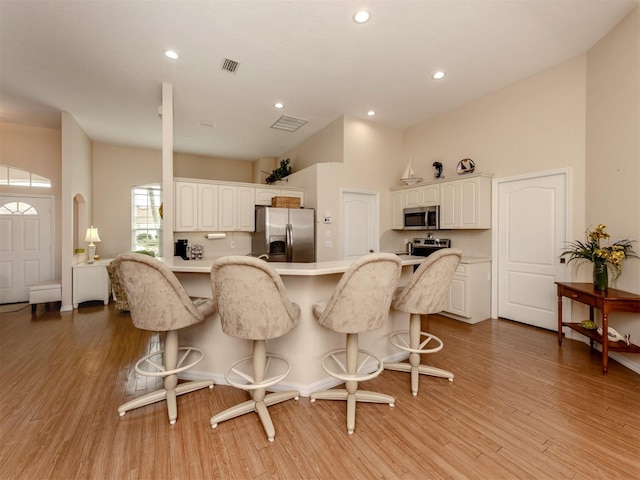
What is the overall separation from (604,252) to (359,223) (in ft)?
10.7

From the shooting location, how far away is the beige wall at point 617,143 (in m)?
2.63

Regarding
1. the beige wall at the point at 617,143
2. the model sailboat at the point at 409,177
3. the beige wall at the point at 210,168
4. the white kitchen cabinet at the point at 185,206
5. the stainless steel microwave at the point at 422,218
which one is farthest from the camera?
the beige wall at the point at 210,168

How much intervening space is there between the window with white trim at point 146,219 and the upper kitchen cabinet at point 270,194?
112 inches

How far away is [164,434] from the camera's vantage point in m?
1.77

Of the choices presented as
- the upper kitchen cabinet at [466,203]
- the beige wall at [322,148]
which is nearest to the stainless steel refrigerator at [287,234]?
the beige wall at [322,148]

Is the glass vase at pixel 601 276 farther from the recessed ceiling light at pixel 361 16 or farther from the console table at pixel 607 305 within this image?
the recessed ceiling light at pixel 361 16

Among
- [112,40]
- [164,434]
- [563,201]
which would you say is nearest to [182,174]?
[112,40]

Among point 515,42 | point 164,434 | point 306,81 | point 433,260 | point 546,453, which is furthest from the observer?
point 306,81

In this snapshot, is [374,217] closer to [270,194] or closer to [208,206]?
[270,194]

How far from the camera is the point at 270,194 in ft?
16.9

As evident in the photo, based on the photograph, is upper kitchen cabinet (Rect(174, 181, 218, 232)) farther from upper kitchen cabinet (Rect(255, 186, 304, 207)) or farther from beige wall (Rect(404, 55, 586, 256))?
beige wall (Rect(404, 55, 586, 256))

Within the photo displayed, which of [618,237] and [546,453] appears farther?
[618,237]

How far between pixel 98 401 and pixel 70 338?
1871 mm

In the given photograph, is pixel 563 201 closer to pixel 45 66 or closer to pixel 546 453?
pixel 546 453
